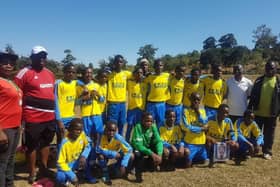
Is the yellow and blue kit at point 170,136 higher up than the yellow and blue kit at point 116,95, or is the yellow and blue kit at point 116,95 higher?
the yellow and blue kit at point 116,95

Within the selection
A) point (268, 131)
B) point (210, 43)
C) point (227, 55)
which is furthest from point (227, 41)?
point (268, 131)

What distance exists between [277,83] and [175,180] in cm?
335

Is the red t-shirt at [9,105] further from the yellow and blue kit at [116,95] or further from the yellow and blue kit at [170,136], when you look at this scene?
the yellow and blue kit at [170,136]

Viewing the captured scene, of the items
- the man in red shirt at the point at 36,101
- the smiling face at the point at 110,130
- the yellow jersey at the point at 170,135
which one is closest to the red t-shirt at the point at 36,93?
the man in red shirt at the point at 36,101

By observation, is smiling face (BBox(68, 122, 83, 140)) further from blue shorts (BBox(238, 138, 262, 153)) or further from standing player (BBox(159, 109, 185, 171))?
blue shorts (BBox(238, 138, 262, 153))

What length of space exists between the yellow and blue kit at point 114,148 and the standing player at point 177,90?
1.85 metres

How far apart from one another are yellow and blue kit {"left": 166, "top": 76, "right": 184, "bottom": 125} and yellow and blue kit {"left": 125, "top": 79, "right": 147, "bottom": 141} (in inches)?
24.3

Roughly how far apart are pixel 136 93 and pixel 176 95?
37.5 inches

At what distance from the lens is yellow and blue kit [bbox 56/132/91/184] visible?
5.18 m

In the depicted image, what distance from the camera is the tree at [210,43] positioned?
345ft

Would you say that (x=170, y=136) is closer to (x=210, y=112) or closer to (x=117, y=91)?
(x=210, y=112)

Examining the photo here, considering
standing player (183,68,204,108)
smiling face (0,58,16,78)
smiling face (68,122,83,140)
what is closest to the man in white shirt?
standing player (183,68,204,108)

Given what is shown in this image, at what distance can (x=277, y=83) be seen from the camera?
7289mm

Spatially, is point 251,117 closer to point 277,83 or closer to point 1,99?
point 277,83
